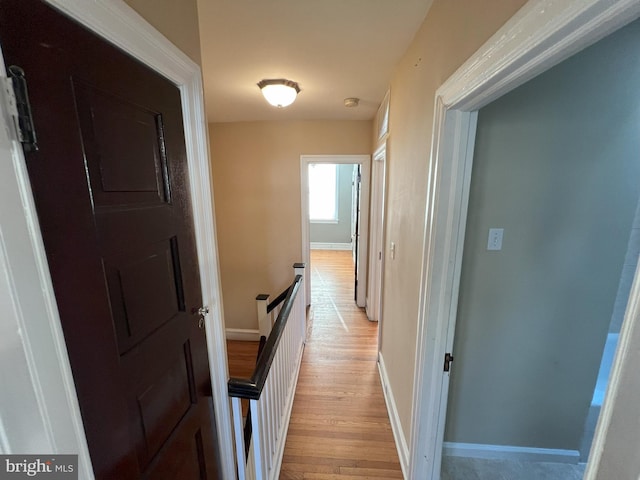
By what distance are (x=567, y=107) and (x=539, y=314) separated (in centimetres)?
107

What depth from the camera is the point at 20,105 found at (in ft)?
1.51

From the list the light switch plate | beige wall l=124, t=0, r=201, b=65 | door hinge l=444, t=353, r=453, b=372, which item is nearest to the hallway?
door hinge l=444, t=353, r=453, b=372

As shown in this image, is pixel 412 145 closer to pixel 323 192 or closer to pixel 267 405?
pixel 267 405

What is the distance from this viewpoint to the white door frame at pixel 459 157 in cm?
46

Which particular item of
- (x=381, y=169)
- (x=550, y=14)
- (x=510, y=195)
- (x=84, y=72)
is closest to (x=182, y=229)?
(x=84, y=72)

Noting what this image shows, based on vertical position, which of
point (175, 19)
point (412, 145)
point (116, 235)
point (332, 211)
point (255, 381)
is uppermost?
point (175, 19)

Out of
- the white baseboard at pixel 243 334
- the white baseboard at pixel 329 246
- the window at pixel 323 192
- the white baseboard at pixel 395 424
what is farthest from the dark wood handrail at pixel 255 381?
the white baseboard at pixel 329 246

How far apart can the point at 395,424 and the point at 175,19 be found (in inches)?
94.6

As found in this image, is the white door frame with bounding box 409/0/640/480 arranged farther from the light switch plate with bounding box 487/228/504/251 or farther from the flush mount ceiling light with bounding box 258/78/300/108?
the flush mount ceiling light with bounding box 258/78/300/108

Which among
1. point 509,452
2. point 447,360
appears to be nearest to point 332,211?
point 509,452

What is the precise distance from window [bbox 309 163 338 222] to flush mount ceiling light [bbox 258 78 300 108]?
468cm

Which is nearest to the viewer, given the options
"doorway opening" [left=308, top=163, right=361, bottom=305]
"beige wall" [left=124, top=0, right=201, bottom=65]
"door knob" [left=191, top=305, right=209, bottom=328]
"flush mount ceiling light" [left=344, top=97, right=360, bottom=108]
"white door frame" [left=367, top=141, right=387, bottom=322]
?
"beige wall" [left=124, top=0, right=201, bottom=65]

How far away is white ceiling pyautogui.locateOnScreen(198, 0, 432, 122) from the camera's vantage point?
119 centimetres

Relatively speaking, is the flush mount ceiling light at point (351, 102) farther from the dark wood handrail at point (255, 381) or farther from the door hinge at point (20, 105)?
the door hinge at point (20, 105)
